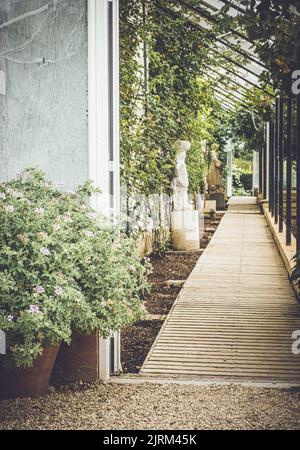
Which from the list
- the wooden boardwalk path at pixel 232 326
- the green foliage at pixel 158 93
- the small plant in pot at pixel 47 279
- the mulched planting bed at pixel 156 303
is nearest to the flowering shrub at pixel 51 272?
the small plant in pot at pixel 47 279

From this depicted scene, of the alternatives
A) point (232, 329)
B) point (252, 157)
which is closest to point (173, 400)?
point (232, 329)

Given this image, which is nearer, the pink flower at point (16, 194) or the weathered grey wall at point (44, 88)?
the pink flower at point (16, 194)

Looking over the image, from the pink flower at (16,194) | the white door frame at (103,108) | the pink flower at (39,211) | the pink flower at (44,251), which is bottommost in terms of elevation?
the pink flower at (44,251)

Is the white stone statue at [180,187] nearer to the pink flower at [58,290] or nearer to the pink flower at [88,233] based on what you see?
the pink flower at [88,233]

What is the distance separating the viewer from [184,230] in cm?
965

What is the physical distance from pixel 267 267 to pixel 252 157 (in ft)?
64.2

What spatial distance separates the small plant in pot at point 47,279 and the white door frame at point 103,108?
212mm

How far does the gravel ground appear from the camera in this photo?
3.12 metres

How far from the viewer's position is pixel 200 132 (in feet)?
36.1

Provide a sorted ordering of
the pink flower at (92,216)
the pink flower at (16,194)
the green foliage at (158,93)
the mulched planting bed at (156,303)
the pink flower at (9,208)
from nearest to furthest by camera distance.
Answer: the pink flower at (9,208)
the pink flower at (16,194)
the pink flower at (92,216)
the mulched planting bed at (156,303)
the green foliage at (158,93)

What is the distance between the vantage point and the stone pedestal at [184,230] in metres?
9.62

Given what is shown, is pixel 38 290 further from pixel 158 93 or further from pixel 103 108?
pixel 158 93
